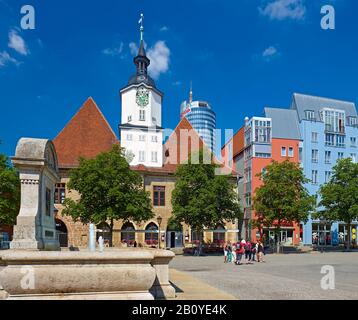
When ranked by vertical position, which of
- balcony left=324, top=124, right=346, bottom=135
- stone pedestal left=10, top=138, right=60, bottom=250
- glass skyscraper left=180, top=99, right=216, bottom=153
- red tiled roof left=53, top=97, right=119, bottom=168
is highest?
glass skyscraper left=180, top=99, right=216, bottom=153

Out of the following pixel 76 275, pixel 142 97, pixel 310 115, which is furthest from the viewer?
pixel 310 115

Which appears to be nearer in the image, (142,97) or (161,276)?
(161,276)

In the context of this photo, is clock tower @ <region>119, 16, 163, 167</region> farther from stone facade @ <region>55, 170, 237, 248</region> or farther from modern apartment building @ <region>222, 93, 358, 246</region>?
modern apartment building @ <region>222, 93, 358, 246</region>

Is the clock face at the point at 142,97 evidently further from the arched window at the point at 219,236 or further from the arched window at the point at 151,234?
the arched window at the point at 219,236

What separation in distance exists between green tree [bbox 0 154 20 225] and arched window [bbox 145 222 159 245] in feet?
52.3

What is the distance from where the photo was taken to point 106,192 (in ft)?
120

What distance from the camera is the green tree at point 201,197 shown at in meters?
39.5

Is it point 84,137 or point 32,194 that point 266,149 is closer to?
point 84,137

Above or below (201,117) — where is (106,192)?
below

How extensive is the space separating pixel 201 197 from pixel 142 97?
68.3 feet

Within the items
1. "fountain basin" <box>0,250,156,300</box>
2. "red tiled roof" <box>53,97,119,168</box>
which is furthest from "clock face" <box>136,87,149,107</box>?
"fountain basin" <box>0,250,156,300</box>

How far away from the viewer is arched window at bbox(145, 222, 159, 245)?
4903 cm

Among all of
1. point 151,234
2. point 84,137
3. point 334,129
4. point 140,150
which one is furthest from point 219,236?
point 334,129

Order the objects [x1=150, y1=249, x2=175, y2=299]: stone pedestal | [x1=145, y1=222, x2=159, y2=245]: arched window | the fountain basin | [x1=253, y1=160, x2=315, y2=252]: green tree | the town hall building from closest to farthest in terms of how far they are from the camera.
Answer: the fountain basin
[x1=150, y1=249, x2=175, y2=299]: stone pedestal
[x1=253, y1=160, x2=315, y2=252]: green tree
the town hall building
[x1=145, y1=222, x2=159, y2=245]: arched window
